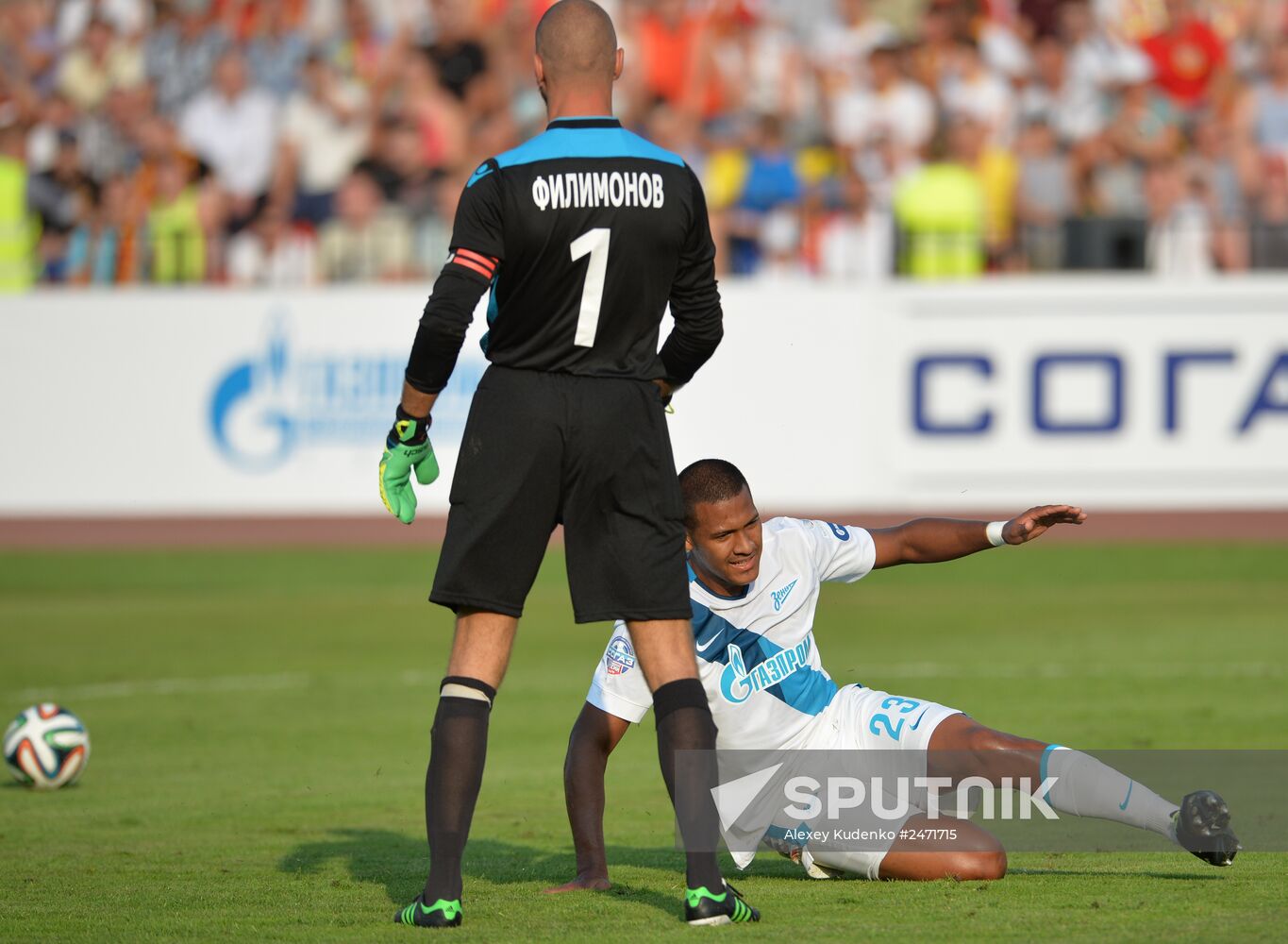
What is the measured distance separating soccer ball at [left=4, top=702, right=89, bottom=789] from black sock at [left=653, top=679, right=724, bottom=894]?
440 centimetres

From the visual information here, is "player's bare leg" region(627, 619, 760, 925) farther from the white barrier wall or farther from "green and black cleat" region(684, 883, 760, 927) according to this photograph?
the white barrier wall

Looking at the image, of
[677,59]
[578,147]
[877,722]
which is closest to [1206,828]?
[877,722]

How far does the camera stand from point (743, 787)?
6188 millimetres

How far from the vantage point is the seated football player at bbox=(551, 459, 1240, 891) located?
5930 millimetres

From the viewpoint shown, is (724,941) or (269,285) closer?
(724,941)

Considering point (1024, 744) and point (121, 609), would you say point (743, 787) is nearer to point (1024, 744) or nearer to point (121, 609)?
point (1024, 744)

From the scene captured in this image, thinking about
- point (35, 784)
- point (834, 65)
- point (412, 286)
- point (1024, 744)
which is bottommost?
point (35, 784)

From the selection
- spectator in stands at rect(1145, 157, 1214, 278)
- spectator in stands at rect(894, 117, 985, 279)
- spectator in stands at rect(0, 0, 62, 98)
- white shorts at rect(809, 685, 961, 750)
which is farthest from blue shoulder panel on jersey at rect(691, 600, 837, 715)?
spectator in stands at rect(0, 0, 62, 98)

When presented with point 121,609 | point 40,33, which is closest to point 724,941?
point 121,609

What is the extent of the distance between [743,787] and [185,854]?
2225 mm

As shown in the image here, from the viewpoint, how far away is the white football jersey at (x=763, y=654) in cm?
615

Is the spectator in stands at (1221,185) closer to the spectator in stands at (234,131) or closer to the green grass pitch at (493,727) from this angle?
the green grass pitch at (493,727)

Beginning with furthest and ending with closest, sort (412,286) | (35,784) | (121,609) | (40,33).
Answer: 1. (40,33)
2. (412,286)
3. (121,609)
4. (35,784)

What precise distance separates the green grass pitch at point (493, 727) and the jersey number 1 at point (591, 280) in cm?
168
